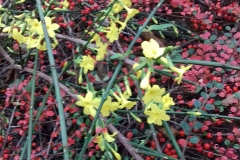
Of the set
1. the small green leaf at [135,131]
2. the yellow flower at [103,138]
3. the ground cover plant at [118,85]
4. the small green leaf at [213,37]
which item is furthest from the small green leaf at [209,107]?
the yellow flower at [103,138]

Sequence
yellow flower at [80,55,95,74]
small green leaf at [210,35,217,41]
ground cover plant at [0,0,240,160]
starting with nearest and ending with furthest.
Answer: yellow flower at [80,55,95,74] → ground cover plant at [0,0,240,160] → small green leaf at [210,35,217,41]

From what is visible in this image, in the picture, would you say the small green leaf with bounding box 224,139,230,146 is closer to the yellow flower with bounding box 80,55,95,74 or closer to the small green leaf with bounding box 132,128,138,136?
the small green leaf with bounding box 132,128,138,136

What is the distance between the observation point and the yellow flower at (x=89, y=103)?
1038 mm

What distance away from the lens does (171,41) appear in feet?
6.72

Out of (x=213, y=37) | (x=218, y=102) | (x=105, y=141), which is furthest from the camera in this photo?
(x=213, y=37)

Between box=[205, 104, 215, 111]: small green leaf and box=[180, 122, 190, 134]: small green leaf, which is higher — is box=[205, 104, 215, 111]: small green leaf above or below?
above

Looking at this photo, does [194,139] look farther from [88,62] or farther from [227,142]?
[88,62]

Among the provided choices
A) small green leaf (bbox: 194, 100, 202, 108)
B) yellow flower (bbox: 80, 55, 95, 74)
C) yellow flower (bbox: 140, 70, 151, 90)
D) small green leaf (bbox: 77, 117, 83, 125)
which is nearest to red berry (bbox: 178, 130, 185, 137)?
small green leaf (bbox: 194, 100, 202, 108)

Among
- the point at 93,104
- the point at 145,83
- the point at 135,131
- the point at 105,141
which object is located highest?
the point at 145,83

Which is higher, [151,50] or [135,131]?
[151,50]

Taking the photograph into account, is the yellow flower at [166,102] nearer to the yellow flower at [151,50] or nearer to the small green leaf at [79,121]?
the yellow flower at [151,50]

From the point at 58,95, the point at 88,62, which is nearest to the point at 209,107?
the point at 88,62

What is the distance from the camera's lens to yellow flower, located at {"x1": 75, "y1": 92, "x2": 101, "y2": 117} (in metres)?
1.04

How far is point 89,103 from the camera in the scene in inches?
41.3
